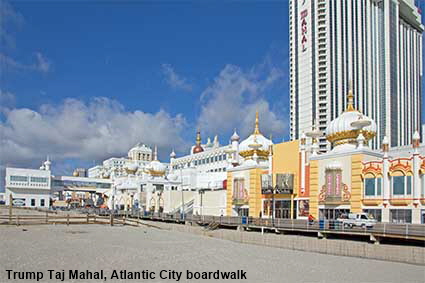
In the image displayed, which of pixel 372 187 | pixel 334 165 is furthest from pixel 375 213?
pixel 334 165

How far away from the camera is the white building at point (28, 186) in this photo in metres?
83.9

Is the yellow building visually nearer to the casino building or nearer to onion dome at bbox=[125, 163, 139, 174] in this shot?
the casino building

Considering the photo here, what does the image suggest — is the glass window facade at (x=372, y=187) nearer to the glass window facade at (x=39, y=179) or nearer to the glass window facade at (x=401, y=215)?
the glass window facade at (x=401, y=215)

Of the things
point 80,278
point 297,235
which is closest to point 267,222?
point 297,235

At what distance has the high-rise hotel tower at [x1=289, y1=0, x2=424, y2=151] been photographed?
10081 centimetres

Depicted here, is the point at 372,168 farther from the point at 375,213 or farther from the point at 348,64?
the point at 348,64

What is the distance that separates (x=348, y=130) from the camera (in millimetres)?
31516

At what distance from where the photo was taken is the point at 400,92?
4274 inches

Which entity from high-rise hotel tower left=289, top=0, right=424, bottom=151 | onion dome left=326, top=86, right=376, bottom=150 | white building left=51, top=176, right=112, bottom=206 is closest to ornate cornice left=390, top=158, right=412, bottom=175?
onion dome left=326, top=86, right=376, bottom=150

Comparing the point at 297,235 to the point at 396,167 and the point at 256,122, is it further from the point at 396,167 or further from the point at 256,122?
the point at 256,122

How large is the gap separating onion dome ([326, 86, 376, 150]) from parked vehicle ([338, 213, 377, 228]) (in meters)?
5.96

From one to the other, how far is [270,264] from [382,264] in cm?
529

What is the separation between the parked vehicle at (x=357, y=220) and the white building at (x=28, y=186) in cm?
7162

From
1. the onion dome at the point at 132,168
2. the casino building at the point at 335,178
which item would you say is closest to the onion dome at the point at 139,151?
the onion dome at the point at 132,168
